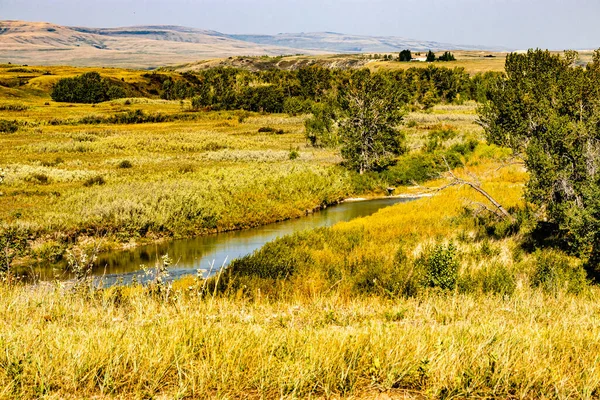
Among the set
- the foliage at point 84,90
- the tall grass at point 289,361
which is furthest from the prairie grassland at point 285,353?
the foliage at point 84,90

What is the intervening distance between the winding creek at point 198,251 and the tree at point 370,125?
9470 mm

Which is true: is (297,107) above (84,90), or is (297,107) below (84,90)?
below

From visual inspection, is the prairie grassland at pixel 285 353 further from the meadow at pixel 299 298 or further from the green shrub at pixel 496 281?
the green shrub at pixel 496 281

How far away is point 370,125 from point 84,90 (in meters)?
99.8

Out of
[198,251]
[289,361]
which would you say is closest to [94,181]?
[198,251]

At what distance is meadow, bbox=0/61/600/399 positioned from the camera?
14.3 feet

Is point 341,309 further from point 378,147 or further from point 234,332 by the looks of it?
point 378,147

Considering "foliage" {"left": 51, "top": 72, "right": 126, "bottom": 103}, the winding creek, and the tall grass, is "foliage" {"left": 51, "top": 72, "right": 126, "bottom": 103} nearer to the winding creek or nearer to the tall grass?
the winding creek

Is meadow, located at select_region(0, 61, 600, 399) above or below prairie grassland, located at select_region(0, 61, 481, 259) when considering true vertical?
above

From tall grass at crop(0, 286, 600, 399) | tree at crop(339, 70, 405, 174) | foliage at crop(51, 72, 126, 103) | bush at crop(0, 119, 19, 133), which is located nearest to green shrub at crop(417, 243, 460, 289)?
tall grass at crop(0, 286, 600, 399)

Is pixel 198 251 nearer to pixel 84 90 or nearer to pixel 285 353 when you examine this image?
pixel 285 353

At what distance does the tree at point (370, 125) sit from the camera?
40500 millimetres

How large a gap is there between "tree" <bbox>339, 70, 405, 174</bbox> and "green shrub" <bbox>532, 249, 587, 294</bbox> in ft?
82.9

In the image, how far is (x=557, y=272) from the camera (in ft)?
42.3
